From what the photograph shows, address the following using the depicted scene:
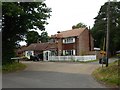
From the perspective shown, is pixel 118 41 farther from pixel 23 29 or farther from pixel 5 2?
pixel 5 2

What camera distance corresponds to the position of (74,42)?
194 ft

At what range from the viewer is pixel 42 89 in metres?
17.2

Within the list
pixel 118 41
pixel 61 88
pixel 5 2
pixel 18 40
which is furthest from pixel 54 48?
pixel 61 88

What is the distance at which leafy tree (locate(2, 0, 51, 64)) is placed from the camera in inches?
1273

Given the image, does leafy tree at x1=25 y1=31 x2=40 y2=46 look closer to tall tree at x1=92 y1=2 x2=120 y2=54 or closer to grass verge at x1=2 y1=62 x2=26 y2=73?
grass verge at x1=2 y1=62 x2=26 y2=73

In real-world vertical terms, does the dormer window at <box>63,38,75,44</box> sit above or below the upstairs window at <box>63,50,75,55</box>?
above

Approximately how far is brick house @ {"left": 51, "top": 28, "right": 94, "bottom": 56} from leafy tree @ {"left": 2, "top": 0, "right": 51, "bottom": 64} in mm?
23472

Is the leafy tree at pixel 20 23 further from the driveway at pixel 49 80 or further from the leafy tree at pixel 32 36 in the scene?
the driveway at pixel 49 80

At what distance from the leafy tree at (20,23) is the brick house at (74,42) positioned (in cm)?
2347

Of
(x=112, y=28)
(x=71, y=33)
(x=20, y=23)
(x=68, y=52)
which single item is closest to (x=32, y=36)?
(x=20, y=23)

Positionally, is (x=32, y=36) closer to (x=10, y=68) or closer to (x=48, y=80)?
(x=10, y=68)

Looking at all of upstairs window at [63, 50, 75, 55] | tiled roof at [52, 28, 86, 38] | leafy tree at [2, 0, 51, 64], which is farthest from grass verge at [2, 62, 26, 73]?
tiled roof at [52, 28, 86, 38]

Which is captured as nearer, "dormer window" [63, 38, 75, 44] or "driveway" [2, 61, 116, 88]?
"driveway" [2, 61, 116, 88]

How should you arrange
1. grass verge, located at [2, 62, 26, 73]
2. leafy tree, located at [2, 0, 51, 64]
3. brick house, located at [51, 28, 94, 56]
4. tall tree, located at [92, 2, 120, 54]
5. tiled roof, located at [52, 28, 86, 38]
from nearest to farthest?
1. grass verge, located at [2, 62, 26, 73]
2. leafy tree, located at [2, 0, 51, 64]
3. brick house, located at [51, 28, 94, 56]
4. tiled roof, located at [52, 28, 86, 38]
5. tall tree, located at [92, 2, 120, 54]
